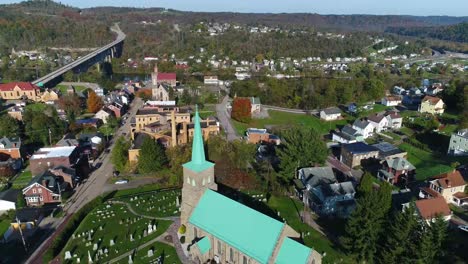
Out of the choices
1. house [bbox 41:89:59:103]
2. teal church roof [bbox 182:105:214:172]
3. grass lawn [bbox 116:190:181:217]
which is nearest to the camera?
teal church roof [bbox 182:105:214:172]

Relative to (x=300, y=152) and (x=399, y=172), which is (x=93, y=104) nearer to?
(x=300, y=152)

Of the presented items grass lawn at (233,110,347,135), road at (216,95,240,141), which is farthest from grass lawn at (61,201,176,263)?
grass lawn at (233,110,347,135)

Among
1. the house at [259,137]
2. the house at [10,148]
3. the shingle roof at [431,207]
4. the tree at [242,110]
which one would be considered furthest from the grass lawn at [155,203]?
the tree at [242,110]

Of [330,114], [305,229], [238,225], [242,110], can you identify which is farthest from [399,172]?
[242,110]

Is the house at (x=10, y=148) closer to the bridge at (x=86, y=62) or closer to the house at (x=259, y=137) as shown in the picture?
the house at (x=259, y=137)

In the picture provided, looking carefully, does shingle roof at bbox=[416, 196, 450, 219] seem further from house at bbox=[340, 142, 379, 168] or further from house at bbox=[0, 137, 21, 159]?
house at bbox=[0, 137, 21, 159]
